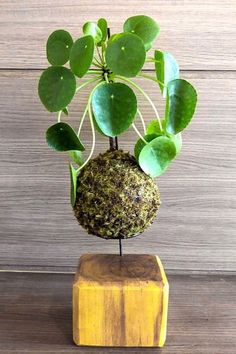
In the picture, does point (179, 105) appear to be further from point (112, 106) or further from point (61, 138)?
point (61, 138)

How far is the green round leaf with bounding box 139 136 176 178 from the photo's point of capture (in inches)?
33.2

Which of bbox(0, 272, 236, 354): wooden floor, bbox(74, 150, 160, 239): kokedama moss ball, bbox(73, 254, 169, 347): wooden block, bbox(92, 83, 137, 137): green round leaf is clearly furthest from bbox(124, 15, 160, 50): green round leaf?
A: bbox(0, 272, 236, 354): wooden floor

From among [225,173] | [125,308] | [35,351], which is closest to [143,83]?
[225,173]

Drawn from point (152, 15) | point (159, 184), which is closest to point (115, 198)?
point (159, 184)

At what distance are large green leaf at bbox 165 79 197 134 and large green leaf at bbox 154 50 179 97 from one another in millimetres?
17

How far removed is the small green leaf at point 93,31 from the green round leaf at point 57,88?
0.08 meters

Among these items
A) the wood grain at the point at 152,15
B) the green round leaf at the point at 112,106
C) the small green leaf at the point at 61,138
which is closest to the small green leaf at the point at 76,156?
the small green leaf at the point at 61,138

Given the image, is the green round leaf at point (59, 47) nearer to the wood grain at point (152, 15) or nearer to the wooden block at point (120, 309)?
the wood grain at point (152, 15)

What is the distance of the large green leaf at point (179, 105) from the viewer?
83 centimetres

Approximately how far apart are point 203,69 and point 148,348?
0.64 meters

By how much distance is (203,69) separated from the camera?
1098mm

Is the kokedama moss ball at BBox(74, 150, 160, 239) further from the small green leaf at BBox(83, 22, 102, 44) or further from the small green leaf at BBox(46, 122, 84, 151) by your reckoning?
the small green leaf at BBox(83, 22, 102, 44)

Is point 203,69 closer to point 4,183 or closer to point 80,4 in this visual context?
point 80,4

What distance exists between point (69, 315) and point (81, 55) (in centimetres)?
54
